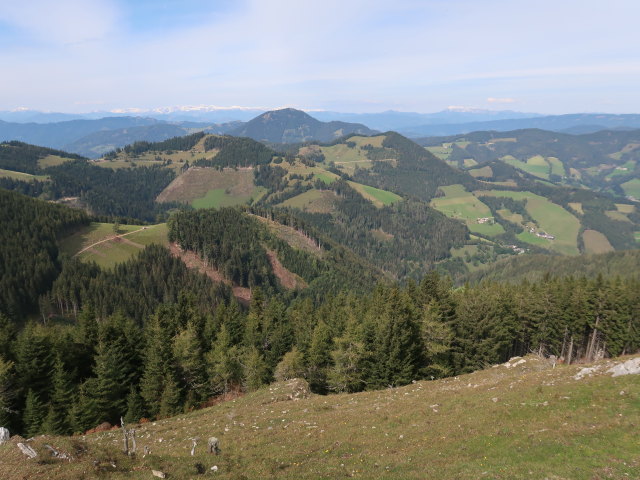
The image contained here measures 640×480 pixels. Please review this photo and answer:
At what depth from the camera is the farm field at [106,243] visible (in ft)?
Result: 570

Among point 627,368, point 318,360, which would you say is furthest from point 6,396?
point 627,368

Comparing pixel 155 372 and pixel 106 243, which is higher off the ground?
pixel 106 243

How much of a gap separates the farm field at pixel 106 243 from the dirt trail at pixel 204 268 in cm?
907

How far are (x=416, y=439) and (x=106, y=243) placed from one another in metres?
198

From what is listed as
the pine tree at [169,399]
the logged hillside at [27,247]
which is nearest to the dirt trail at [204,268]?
the logged hillside at [27,247]

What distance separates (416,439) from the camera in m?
29.9

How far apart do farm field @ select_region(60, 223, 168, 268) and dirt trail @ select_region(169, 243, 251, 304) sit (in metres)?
9.07

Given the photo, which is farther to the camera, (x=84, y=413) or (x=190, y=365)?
(x=190, y=365)

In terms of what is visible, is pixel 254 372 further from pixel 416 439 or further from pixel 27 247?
pixel 27 247

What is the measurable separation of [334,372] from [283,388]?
29.4 ft

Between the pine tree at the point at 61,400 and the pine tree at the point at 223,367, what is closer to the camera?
the pine tree at the point at 61,400

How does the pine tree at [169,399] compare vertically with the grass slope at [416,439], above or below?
below

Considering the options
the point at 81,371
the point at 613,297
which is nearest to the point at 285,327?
the point at 81,371

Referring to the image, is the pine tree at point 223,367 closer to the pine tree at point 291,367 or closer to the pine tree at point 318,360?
the pine tree at point 291,367
